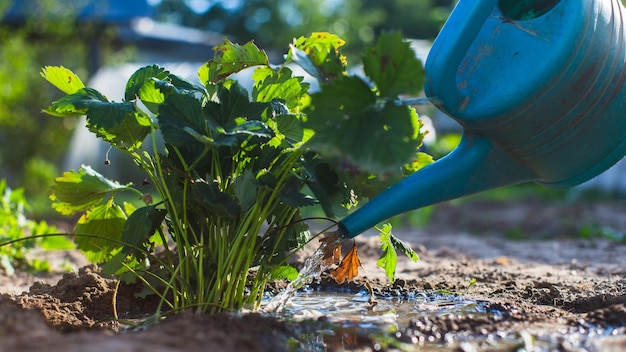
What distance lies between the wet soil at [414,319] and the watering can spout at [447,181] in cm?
31

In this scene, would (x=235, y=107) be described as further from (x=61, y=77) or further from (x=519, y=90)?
(x=519, y=90)

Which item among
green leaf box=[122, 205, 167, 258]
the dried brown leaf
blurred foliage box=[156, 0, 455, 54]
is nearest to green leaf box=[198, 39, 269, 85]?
green leaf box=[122, 205, 167, 258]

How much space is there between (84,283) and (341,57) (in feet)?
4.10

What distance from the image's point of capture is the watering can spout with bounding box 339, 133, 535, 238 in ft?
6.81

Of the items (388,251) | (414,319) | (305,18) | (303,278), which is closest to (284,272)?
(303,278)

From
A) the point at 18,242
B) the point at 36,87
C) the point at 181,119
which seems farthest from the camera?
the point at 36,87

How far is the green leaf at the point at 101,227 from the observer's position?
229cm

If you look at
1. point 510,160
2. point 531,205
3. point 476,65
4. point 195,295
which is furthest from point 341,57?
point 531,205

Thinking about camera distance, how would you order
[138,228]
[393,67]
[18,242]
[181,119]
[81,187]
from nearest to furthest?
1. [393,67]
2. [181,119]
3. [138,228]
4. [81,187]
5. [18,242]

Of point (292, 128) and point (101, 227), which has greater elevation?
point (292, 128)

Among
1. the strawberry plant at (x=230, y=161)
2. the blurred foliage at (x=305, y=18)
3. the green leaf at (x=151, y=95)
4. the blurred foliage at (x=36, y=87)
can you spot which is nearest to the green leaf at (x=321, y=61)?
the strawberry plant at (x=230, y=161)

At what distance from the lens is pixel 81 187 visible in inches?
86.0

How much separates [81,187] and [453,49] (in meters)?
1.13

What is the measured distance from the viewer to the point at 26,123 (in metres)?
9.30
